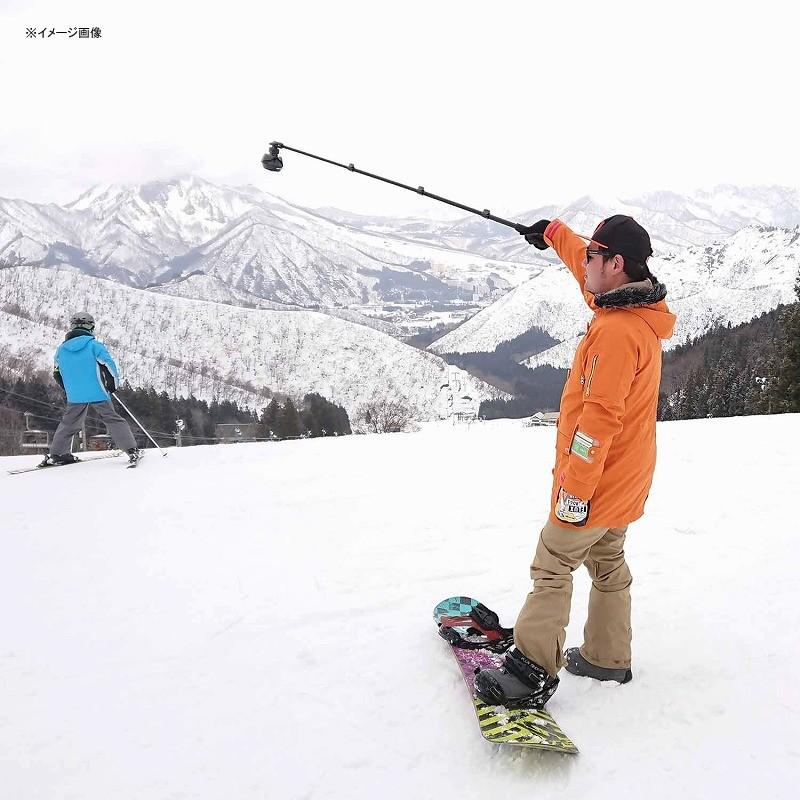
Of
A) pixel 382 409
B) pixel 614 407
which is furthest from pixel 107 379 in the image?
pixel 382 409

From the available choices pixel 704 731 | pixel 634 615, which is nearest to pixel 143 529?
pixel 634 615

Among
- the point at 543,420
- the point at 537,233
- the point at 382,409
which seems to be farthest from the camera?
the point at 382,409

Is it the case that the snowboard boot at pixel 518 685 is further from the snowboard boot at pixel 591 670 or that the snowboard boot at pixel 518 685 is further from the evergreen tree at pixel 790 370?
the evergreen tree at pixel 790 370

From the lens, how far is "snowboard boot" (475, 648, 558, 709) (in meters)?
2.78

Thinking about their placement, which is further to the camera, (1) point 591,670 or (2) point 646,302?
(1) point 591,670

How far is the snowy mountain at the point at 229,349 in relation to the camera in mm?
151000

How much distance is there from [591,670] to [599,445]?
142 cm

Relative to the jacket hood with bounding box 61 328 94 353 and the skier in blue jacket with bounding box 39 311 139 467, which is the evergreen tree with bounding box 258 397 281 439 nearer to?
the skier in blue jacket with bounding box 39 311 139 467

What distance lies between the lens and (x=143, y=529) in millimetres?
5699

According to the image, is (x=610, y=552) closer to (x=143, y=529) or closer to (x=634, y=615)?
(x=634, y=615)

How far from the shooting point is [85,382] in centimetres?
859

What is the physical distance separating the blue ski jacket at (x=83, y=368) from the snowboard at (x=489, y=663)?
7058mm

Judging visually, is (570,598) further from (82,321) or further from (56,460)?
(56,460)

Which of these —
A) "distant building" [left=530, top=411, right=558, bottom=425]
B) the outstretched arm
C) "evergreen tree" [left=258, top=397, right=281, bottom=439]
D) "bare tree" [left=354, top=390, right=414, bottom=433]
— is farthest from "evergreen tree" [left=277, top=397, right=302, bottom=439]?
the outstretched arm
